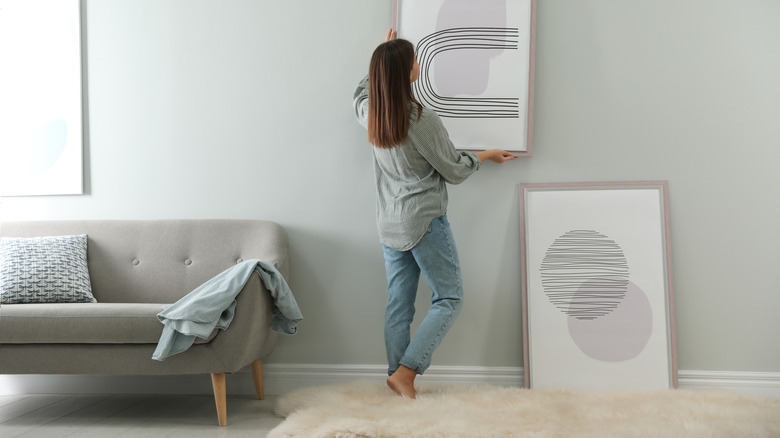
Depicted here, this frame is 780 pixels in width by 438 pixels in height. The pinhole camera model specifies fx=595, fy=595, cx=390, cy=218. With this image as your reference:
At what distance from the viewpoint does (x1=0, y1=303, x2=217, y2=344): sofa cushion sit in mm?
2156

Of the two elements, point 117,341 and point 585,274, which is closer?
point 117,341

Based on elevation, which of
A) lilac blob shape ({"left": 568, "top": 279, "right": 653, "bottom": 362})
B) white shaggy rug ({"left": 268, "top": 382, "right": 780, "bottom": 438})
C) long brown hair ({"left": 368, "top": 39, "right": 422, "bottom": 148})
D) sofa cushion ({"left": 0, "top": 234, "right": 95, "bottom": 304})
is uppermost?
long brown hair ({"left": 368, "top": 39, "right": 422, "bottom": 148})

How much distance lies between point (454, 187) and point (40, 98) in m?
2.09

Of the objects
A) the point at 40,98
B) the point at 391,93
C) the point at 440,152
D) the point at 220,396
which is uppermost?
the point at 40,98

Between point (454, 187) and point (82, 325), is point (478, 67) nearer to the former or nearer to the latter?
point (454, 187)

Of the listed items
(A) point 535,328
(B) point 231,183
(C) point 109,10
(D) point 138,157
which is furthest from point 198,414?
(C) point 109,10

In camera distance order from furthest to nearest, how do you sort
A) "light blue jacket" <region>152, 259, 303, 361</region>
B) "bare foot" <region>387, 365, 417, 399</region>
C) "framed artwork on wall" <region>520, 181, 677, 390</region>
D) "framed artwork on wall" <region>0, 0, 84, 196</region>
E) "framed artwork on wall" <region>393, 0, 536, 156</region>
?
"framed artwork on wall" <region>0, 0, 84, 196</region>, "framed artwork on wall" <region>393, 0, 536, 156</region>, "framed artwork on wall" <region>520, 181, 677, 390</region>, "bare foot" <region>387, 365, 417, 399</region>, "light blue jacket" <region>152, 259, 303, 361</region>

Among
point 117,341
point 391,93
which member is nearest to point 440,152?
point 391,93

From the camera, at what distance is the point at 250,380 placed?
2.78 meters

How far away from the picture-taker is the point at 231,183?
2877 millimetres

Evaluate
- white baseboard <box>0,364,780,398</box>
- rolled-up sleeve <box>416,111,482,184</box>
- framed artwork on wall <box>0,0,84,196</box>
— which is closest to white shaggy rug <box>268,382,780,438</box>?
white baseboard <box>0,364,780,398</box>

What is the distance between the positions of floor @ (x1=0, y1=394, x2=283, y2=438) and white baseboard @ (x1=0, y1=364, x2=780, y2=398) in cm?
5

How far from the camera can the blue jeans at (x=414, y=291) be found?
2.35 m

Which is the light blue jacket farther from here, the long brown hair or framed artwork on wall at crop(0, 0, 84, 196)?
framed artwork on wall at crop(0, 0, 84, 196)
